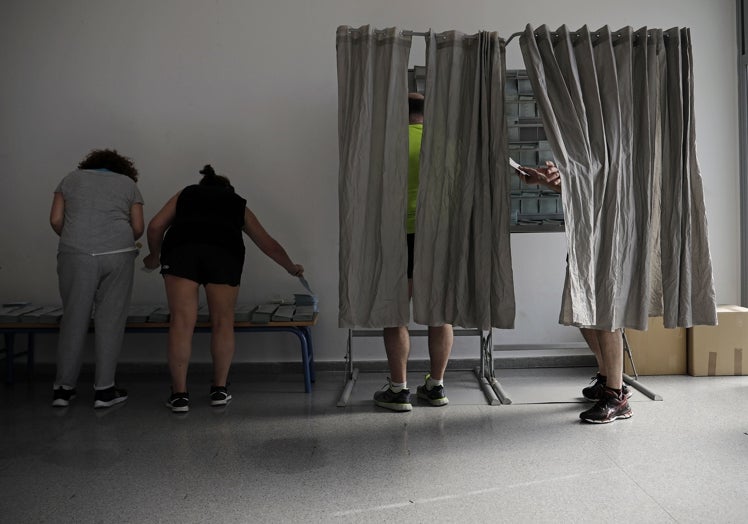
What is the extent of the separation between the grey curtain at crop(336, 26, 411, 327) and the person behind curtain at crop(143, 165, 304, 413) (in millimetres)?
813

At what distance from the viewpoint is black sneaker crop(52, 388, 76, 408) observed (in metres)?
3.60

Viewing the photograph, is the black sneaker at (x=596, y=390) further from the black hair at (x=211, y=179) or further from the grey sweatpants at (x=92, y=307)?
the grey sweatpants at (x=92, y=307)

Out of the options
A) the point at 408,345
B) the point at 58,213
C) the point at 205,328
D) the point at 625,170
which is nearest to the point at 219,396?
the point at 205,328

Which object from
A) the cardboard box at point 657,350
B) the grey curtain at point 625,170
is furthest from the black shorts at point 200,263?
the cardboard box at point 657,350

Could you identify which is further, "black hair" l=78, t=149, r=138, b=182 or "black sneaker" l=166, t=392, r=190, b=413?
"black hair" l=78, t=149, r=138, b=182

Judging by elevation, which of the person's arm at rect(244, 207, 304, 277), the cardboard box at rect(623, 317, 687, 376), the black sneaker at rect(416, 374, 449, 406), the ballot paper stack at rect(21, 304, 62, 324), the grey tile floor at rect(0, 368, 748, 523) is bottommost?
the grey tile floor at rect(0, 368, 748, 523)

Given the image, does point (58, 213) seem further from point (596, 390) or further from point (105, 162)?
point (596, 390)

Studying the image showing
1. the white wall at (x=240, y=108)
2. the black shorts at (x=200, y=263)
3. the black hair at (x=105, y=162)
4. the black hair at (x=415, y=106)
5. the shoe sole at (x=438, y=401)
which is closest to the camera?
the black hair at (x=415, y=106)

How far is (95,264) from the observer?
357cm

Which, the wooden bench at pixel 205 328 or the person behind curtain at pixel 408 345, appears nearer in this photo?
the person behind curtain at pixel 408 345

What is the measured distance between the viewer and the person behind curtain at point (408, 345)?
3.31 meters

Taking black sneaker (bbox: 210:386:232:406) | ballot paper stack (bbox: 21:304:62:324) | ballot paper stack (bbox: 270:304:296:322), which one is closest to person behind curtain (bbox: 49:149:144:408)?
ballot paper stack (bbox: 21:304:62:324)

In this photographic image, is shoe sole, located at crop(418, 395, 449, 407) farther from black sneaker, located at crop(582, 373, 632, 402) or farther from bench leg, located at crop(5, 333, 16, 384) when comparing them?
bench leg, located at crop(5, 333, 16, 384)

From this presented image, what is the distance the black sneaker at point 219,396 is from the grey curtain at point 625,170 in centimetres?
186
